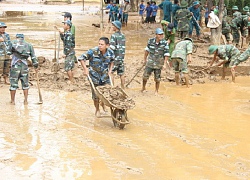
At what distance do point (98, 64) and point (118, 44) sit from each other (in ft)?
7.75

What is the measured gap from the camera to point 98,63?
26.1 ft

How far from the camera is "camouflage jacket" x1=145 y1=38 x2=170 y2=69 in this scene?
1008 cm

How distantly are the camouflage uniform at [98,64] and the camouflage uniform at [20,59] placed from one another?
1.38m

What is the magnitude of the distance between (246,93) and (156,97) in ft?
8.03

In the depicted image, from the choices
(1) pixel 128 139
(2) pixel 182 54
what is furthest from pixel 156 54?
(1) pixel 128 139

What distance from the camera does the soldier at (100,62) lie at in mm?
7871

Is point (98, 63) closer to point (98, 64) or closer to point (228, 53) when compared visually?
point (98, 64)

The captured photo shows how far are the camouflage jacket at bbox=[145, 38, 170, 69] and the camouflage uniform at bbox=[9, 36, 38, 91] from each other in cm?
275

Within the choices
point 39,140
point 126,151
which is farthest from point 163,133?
point 39,140

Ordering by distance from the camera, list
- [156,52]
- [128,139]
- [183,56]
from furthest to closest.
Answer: [183,56] < [156,52] < [128,139]

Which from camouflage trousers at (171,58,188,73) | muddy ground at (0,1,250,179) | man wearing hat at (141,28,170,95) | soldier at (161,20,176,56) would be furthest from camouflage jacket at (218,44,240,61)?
man wearing hat at (141,28,170,95)

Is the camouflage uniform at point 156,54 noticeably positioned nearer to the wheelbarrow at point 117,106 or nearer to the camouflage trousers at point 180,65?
the camouflage trousers at point 180,65

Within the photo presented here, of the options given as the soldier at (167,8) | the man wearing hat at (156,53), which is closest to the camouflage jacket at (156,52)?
the man wearing hat at (156,53)

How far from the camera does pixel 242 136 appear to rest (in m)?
7.57
